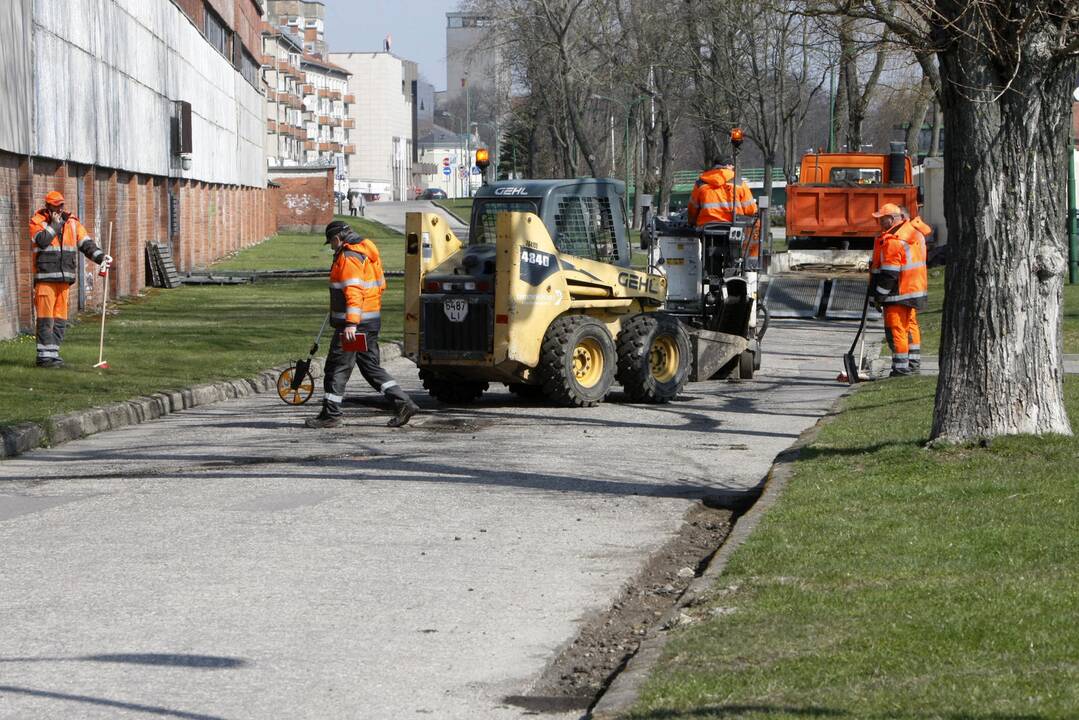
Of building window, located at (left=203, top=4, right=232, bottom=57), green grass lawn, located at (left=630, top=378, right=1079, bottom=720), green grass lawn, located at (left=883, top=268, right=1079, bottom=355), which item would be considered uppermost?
building window, located at (left=203, top=4, right=232, bottom=57)

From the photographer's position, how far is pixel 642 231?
1717 centimetres

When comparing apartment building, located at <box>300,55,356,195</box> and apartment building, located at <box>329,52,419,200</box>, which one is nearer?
A: apartment building, located at <box>300,55,356,195</box>

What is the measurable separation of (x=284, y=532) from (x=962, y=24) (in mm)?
5233

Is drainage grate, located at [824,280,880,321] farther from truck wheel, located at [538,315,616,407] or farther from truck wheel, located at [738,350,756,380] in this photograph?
truck wheel, located at [538,315,616,407]

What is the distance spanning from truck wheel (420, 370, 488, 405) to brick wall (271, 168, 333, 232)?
71.2 meters

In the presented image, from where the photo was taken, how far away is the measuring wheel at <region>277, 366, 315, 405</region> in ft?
51.1

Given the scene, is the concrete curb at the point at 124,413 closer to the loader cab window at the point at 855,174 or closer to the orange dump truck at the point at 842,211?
the orange dump truck at the point at 842,211

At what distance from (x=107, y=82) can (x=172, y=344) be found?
1083 centimetres

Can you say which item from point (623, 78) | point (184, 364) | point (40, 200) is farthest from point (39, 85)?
point (623, 78)

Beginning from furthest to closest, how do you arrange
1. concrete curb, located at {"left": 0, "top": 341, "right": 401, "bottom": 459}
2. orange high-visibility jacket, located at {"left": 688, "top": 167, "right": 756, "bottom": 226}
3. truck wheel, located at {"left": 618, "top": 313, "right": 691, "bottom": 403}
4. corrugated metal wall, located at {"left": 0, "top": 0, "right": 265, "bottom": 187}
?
corrugated metal wall, located at {"left": 0, "top": 0, "right": 265, "bottom": 187}, orange high-visibility jacket, located at {"left": 688, "top": 167, "right": 756, "bottom": 226}, truck wheel, located at {"left": 618, "top": 313, "right": 691, "bottom": 403}, concrete curb, located at {"left": 0, "top": 341, "right": 401, "bottom": 459}

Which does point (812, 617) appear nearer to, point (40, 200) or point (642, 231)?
point (642, 231)

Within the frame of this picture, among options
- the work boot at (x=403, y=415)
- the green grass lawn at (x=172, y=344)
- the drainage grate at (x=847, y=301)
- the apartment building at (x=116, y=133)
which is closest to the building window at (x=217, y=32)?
the apartment building at (x=116, y=133)

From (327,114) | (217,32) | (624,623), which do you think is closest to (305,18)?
(327,114)

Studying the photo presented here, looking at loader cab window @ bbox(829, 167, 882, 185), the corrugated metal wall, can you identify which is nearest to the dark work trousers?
the corrugated metal wall
